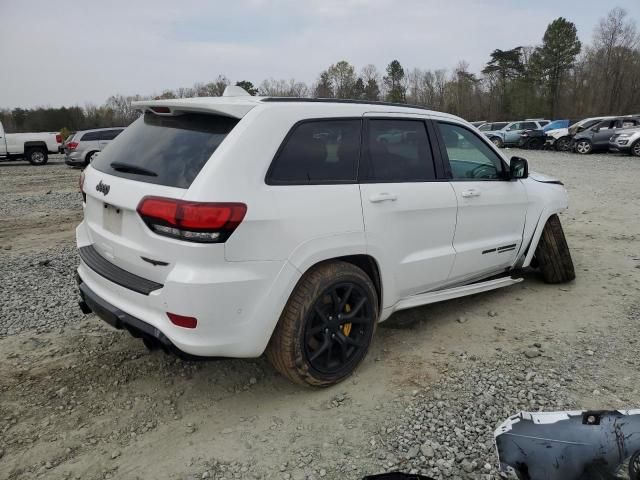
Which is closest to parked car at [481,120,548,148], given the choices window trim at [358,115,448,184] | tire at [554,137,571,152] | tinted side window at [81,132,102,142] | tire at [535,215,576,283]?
tire at [554,137,571,152]

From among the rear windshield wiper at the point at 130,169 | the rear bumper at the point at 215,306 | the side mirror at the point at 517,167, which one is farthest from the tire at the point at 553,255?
the rear windshield wiper at the point at 130,169

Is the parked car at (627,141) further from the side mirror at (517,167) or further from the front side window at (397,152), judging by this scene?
the front side window at (397,152)

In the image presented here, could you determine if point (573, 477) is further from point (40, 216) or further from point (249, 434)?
point (40, 216)

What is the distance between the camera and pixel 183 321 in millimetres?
2541

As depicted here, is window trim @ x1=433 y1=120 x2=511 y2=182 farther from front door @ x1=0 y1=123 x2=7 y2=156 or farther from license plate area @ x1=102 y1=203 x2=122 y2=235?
front door @ x1=0 y1=123 x2=7 y2=156

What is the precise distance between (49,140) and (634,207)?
917 inches

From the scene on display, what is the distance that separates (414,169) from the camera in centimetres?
357

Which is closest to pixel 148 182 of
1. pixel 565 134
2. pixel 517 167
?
pixel 517 167

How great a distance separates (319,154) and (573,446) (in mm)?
2010

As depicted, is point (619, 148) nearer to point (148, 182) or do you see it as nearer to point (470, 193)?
point (470, 193)

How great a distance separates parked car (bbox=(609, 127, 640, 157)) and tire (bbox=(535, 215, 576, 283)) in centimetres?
1896

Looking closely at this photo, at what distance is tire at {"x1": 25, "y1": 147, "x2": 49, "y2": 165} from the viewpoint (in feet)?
73.5

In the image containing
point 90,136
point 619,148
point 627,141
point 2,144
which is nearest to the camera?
point 90,136

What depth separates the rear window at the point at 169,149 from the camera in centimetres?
267
